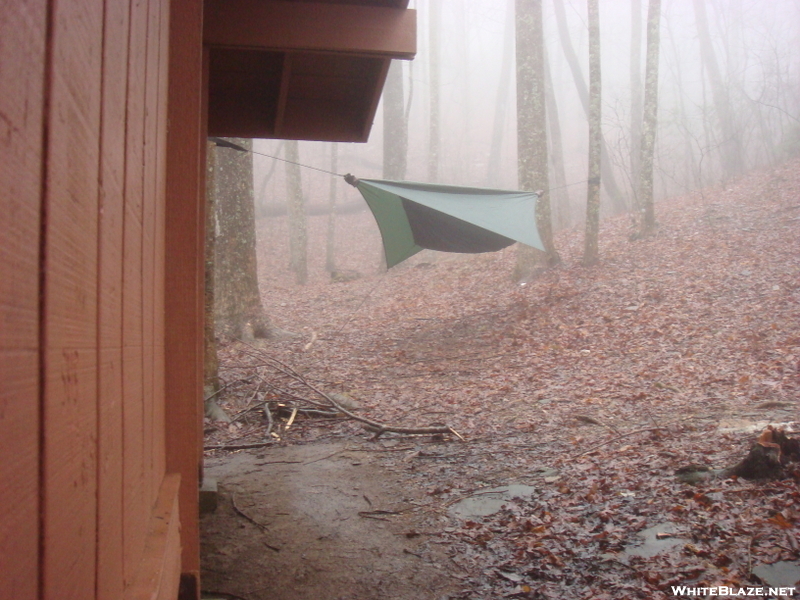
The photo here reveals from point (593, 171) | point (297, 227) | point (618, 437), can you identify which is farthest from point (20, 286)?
point (297, 227)

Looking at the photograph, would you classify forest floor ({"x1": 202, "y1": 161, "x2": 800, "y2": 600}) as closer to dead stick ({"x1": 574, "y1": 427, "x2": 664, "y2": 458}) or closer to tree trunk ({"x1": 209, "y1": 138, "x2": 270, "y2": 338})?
dead stick ({"x1": 574, "y1": 427, "x2": 664, "y2": 458})

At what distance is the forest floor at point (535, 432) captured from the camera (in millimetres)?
2506

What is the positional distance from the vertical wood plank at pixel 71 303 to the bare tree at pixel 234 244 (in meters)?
6.72

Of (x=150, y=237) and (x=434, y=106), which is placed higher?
(x=434, y=106)

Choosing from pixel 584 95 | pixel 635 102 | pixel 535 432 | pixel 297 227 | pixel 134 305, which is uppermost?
Answer: pixel 584 95

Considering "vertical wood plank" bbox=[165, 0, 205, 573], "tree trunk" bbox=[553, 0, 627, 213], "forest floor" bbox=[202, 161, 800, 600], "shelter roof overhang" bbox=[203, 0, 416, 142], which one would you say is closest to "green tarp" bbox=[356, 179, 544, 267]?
"forest floor" bbox=[202, 161, 800, 600]

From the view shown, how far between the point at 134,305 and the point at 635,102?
17153mm

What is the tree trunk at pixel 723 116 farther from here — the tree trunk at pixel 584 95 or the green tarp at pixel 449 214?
the green tarp at pixel 449 214

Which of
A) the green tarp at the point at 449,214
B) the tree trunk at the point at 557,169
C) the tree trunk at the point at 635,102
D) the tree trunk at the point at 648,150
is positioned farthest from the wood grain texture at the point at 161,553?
the tree trunk at the point at 557,169

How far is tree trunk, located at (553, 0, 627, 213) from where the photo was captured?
1369 cm

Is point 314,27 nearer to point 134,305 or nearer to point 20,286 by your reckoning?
point 134,305

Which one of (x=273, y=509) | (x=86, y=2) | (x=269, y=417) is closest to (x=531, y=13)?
(x=269, y=417)

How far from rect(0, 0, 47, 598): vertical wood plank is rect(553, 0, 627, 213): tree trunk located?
11.7 m

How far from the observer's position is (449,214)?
22.3 ft
